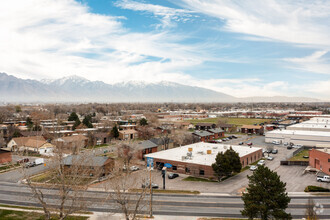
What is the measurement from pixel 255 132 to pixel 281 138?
69.7 ft

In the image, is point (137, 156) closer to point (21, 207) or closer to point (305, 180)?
point (21, 207)

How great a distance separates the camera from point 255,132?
9312 cm

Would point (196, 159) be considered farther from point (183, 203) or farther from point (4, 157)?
point (4, 157)

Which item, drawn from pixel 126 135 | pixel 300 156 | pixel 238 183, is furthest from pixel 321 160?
pixel 126 135

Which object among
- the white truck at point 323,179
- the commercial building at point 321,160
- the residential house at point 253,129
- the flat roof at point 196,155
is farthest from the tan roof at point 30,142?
the residential house at point 253,129

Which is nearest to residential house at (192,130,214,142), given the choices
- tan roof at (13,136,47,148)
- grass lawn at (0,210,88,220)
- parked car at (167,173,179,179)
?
parked car at (167,173,179,179)

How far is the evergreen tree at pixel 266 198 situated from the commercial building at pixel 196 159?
57.9 feet

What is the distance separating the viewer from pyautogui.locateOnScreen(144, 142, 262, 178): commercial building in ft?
135

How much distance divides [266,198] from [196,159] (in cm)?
2278

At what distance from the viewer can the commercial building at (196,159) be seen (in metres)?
41.2

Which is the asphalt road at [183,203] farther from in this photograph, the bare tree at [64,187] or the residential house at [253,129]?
the residential house at [253,129]

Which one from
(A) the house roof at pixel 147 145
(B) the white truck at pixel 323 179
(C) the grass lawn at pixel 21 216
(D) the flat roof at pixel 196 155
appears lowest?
(C) the grass lawn at pixel 21 216

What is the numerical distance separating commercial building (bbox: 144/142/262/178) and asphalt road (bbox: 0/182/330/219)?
31.6ft

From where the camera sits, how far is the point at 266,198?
72.3ft
